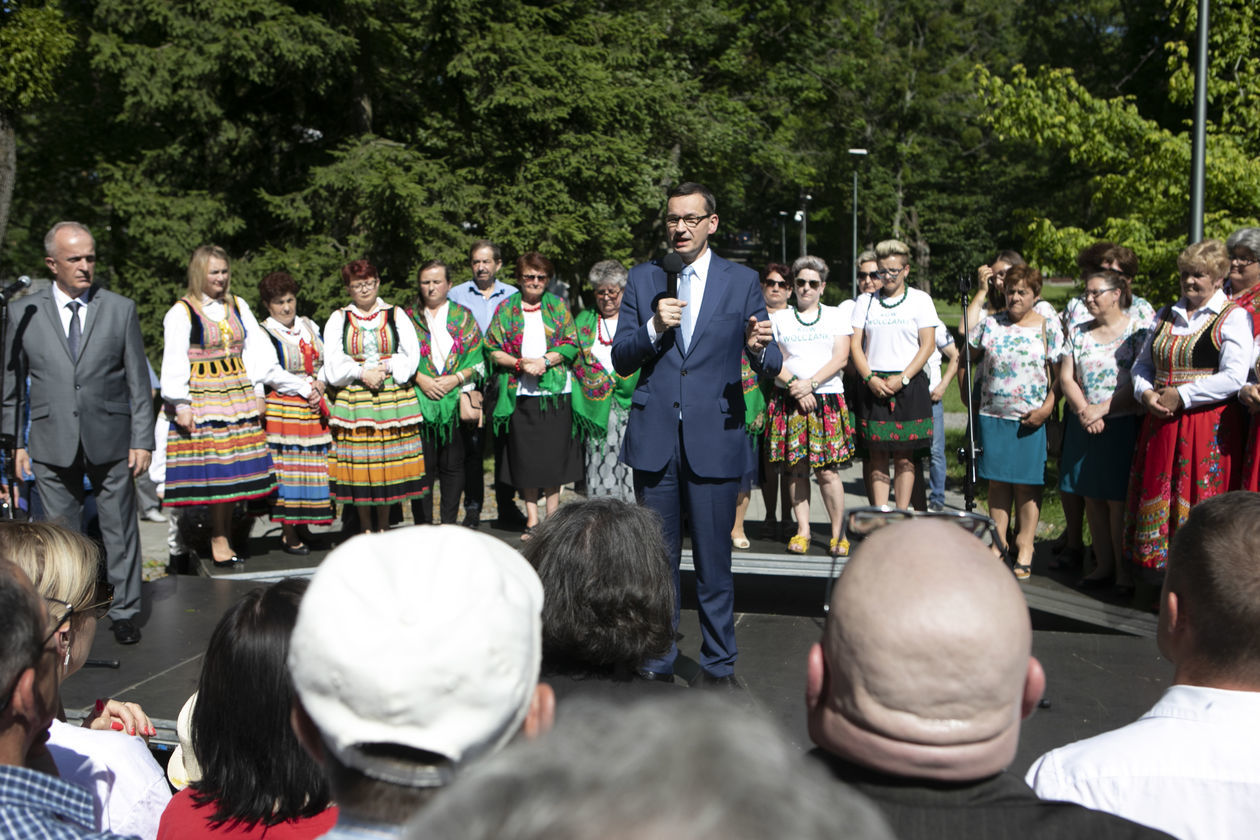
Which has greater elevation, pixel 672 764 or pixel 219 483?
pixel 672 764

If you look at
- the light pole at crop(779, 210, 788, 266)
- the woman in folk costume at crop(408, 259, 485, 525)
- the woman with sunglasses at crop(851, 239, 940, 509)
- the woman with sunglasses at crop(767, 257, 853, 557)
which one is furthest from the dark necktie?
the light pole at crop(779, 210, 788, 266)

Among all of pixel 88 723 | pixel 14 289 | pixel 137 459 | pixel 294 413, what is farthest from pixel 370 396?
pixel 88 723

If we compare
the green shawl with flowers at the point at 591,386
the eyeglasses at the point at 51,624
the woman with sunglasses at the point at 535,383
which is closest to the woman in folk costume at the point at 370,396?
the woman with sunglasses at the point at 535,383

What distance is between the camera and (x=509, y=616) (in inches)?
A: 47.7

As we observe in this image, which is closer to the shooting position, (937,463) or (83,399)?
(83,399)

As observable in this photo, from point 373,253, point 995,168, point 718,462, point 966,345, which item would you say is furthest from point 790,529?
point 995,168

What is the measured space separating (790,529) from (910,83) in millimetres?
35344

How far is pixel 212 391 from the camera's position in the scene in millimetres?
6012

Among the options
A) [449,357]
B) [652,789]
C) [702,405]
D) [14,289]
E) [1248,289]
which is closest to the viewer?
[652,789]

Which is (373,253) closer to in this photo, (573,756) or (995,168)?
(573,756)

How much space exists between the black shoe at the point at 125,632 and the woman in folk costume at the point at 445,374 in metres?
A: 1.93

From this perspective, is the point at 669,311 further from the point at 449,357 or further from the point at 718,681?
the point at 449,357

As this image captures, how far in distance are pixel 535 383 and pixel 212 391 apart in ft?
6.36

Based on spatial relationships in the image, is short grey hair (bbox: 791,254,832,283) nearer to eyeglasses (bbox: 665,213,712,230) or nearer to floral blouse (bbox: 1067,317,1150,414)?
floral blouse (bbox: 1067,317,1150,414)
